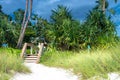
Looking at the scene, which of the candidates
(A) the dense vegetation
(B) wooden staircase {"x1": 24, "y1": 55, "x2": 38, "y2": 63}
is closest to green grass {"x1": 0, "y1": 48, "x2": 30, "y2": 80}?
(A) the dense vegetation

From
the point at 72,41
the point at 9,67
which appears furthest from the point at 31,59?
the point at 72,41

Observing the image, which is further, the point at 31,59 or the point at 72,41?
the point at 72,41

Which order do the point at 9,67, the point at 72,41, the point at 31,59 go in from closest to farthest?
the point at 9,67, the point at 31,59, the point at 72,41

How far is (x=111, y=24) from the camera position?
39219 millimetres

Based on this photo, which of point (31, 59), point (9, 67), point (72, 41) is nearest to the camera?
point (9, 67)

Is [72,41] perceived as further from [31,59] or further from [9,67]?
[9,67]

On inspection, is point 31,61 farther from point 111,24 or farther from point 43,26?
point 43,26

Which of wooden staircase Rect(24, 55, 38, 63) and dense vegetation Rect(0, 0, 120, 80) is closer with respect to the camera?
dense vegetation Rect(0, 0, 120, 80)

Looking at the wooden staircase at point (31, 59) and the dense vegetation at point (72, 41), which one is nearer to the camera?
the dense vegetation at point (72, 41)

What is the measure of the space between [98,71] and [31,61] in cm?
1158

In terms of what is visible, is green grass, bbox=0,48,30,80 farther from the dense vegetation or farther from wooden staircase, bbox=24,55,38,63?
wooden staircase, bbox=24,55,38,63

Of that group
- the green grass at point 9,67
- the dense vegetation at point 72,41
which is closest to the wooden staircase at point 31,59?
the dense vegetation at point 72,41

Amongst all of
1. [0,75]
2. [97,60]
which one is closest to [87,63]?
[97,60]

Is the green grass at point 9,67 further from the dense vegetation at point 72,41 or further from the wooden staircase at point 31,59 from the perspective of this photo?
the wooden staircase at point 31,59
